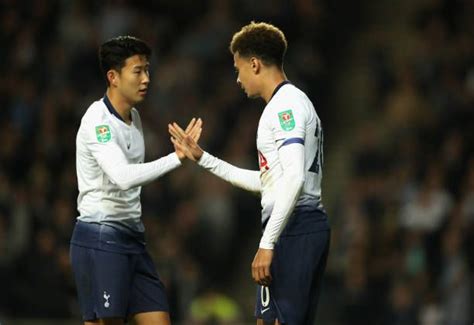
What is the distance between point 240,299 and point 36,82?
11.2 feet

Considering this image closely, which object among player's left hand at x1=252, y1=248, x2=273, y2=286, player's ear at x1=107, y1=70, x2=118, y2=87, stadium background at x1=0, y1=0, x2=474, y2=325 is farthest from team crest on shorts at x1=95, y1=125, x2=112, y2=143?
stadium background at x1=0, y1=0, x2=474, y2=325

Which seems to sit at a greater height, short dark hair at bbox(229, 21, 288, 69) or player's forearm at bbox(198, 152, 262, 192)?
short dark hair at bbox(229, 21, 288, 69)

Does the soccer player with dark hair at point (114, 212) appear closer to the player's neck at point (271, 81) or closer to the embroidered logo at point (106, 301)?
the embroidered logo at point (106, 301)

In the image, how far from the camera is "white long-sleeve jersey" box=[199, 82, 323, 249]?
22.1 feet

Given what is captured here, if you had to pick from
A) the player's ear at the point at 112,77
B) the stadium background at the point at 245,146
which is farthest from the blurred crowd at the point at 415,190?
the player's ear at the point at 112,77

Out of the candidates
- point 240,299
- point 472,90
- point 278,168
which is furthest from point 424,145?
point 278,168

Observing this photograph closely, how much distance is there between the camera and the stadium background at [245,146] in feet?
40.8

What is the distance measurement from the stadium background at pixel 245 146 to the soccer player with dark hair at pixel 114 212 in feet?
16.2

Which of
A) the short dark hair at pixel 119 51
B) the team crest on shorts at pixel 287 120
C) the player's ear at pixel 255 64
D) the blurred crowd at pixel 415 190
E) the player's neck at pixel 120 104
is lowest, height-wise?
the blurred crowd at pixel 415 190

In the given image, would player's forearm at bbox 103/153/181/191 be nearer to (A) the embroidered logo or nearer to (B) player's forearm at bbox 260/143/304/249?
(A) the embroidered logo

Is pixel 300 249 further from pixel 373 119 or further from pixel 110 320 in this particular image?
pixel 373 119

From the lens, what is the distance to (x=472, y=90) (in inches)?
532

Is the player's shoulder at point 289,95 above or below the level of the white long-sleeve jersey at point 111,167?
above

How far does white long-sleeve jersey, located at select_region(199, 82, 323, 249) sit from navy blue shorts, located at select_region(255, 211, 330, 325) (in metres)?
0.13
